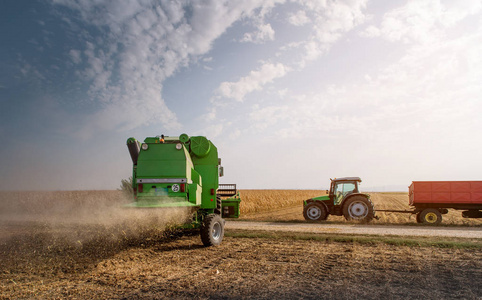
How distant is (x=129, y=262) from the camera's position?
718 centimetres

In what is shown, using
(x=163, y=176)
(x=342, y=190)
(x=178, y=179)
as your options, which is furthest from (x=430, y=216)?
(x=163, y=176)

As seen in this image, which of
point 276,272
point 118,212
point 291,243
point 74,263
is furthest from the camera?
point 291,243

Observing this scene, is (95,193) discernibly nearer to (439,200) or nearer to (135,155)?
(135,155)

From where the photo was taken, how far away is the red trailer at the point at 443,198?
1530 centimetres

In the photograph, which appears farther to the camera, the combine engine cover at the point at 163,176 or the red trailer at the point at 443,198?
the red trailer at the point at 443,198

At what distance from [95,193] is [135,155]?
2.35 metres

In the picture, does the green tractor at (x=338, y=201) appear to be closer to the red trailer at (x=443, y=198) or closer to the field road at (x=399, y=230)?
the field road at (x=399, y=230)

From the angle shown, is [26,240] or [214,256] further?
[26,240]

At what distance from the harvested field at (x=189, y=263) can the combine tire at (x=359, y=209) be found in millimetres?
6369

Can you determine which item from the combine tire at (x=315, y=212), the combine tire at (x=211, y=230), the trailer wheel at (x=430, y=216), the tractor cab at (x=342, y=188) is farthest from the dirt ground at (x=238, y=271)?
the trailer wheel at (x=430, y=216)

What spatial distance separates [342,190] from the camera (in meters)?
17.1

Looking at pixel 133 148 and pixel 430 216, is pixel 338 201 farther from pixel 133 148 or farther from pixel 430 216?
pixel 133 148

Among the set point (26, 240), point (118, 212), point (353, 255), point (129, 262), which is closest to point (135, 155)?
point (118, 212)

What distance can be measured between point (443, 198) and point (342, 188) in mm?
4872
